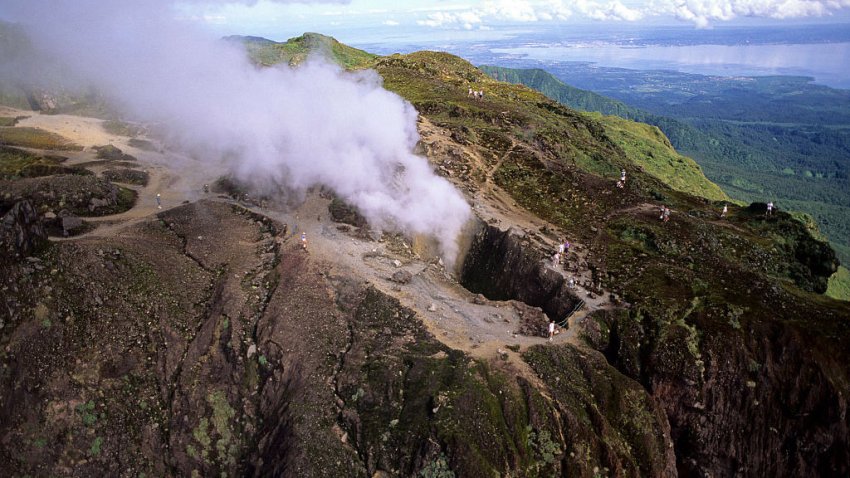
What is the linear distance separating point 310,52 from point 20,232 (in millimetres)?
86141

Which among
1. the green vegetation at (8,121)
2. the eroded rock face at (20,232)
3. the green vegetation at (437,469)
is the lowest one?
the green vegetation at (437,469)

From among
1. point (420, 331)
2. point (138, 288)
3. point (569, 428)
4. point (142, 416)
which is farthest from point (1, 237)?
point (569, 428)

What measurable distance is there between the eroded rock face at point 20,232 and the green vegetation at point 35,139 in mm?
34658

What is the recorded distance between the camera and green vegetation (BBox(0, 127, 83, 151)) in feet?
204

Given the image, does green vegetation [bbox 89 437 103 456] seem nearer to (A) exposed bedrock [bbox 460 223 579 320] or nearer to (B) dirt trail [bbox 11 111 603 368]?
(B) dirt trail [bbox 11 111 603 368]

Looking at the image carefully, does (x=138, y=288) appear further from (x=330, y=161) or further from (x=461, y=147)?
(x=461, y=147)

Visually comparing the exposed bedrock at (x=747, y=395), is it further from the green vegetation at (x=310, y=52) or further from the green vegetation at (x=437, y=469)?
the green vegetation at (x=310, y=52)

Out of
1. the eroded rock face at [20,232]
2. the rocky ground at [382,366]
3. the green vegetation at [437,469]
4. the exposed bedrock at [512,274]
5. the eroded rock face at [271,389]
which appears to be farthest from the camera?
the exposed bedrock at [512,274]

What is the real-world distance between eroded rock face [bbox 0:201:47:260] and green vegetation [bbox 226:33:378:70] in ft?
216

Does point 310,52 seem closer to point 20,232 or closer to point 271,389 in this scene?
point 20,232

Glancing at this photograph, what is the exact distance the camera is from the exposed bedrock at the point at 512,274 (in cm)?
3691

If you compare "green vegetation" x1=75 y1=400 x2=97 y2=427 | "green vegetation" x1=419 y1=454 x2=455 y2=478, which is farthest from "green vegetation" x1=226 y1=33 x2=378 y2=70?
"green vegetation" x1=419 y1=454 x2=455 y2=478

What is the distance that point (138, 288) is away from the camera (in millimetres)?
34375

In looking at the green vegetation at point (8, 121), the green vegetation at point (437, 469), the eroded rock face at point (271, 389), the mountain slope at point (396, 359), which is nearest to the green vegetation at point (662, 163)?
the mountain slope at point (396, 359)
